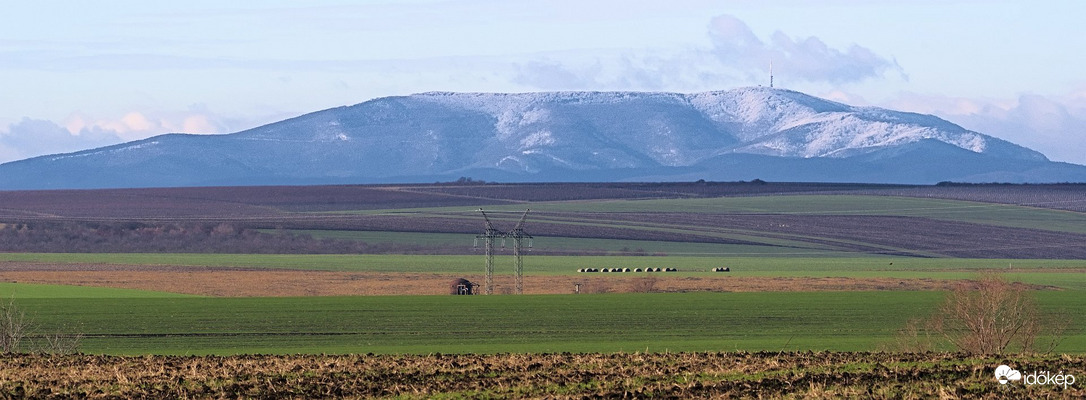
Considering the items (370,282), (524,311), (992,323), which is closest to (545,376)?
(992,323)

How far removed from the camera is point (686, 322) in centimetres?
4612

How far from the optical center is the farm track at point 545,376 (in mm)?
17344

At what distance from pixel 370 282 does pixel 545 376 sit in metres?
50.7

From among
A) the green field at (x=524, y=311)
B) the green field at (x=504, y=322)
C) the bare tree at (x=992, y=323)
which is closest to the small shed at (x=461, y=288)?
the green field at (x=524, y=311)

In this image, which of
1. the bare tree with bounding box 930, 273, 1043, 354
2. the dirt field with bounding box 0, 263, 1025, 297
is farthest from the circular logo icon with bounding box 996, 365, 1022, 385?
the dirt field with bounding box 0, 263, 1025, 297

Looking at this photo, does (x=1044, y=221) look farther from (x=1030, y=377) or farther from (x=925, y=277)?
(x=1030, y=377)

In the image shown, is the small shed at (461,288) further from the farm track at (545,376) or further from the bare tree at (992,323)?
the farm track at (545,376)

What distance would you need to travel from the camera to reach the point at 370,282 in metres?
69.8

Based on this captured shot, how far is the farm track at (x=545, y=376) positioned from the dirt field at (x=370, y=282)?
39720 millimetres

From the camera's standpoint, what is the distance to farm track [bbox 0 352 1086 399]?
1734cm

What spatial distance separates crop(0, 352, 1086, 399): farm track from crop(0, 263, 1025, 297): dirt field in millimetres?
39720

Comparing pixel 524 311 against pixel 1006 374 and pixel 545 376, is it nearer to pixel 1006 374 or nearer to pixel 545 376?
pixel 545 376

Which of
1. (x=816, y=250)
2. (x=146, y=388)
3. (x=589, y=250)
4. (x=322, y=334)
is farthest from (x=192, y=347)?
(x=816, y=250)

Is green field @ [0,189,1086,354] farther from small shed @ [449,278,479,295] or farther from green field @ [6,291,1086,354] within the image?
small shed @ [449,278,479,295]
